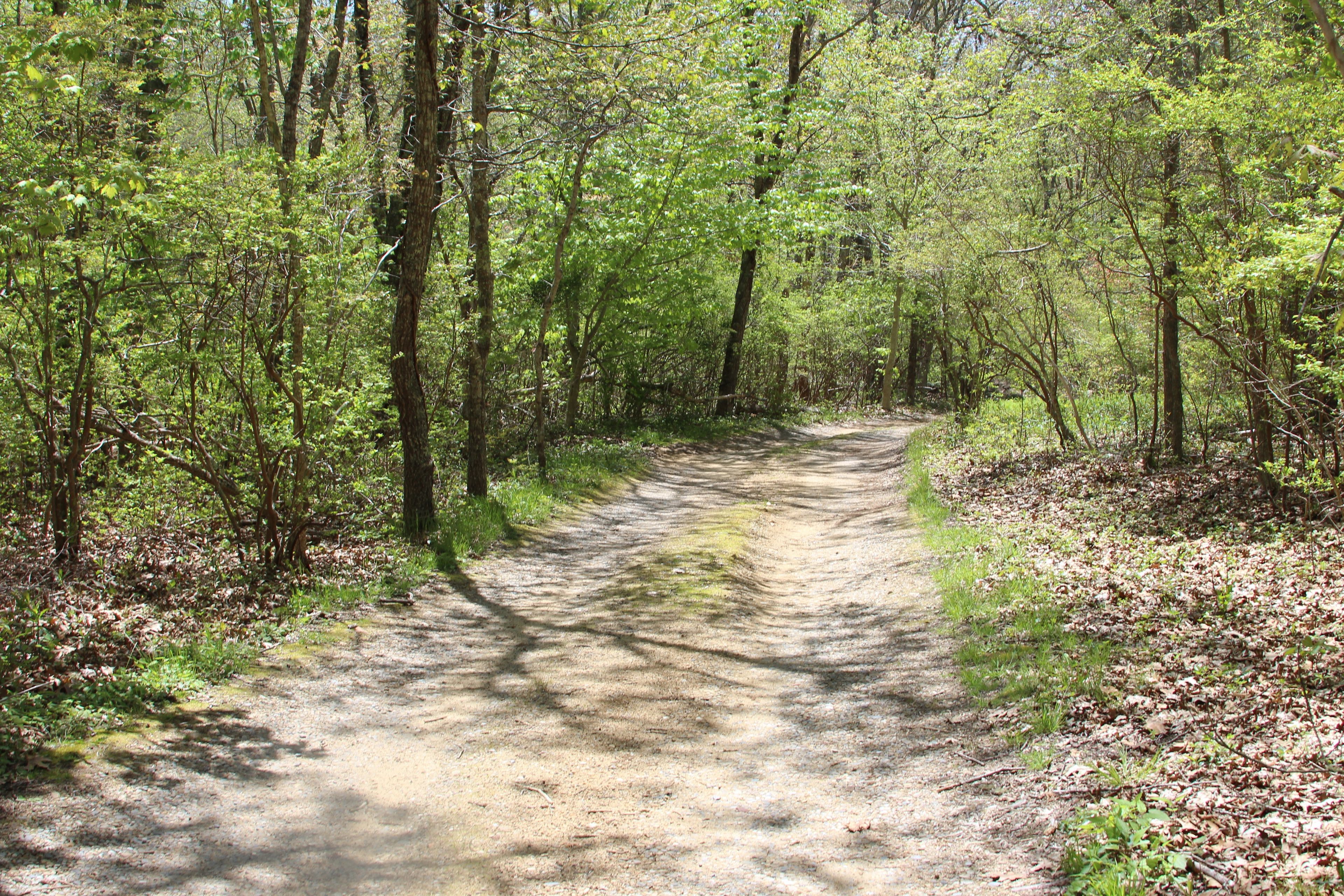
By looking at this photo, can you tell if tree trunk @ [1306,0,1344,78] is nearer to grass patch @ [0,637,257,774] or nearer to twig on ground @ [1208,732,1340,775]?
twig on ground @ [1208,732,1340,775]

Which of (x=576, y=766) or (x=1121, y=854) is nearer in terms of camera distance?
(x=1121, y=854)

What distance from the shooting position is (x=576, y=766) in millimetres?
5094

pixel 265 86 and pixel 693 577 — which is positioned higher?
pixel 265 86

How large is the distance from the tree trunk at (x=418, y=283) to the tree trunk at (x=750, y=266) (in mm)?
11509

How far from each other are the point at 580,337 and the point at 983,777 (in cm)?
1472

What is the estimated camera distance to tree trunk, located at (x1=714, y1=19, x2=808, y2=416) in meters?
20.6

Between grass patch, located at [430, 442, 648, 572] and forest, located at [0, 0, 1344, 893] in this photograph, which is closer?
forest, located at [0, 0, 1344, 893]

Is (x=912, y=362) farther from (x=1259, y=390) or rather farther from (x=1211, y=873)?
(x=1211, y=873)

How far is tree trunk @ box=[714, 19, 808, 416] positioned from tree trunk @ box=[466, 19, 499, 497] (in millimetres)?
9305

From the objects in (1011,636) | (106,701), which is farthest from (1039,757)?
(106,701)

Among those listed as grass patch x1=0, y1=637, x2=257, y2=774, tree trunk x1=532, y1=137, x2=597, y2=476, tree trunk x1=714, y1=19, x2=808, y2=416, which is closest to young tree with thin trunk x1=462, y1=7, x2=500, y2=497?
tree trunk x1=532, y1=137, x2=597, y2=476

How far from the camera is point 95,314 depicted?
23.1ft

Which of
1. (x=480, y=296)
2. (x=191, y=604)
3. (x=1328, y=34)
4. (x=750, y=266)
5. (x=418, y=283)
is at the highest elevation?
(x=750, y=266)

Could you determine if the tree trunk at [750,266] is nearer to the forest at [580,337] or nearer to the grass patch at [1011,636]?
the forest at [580,337]
